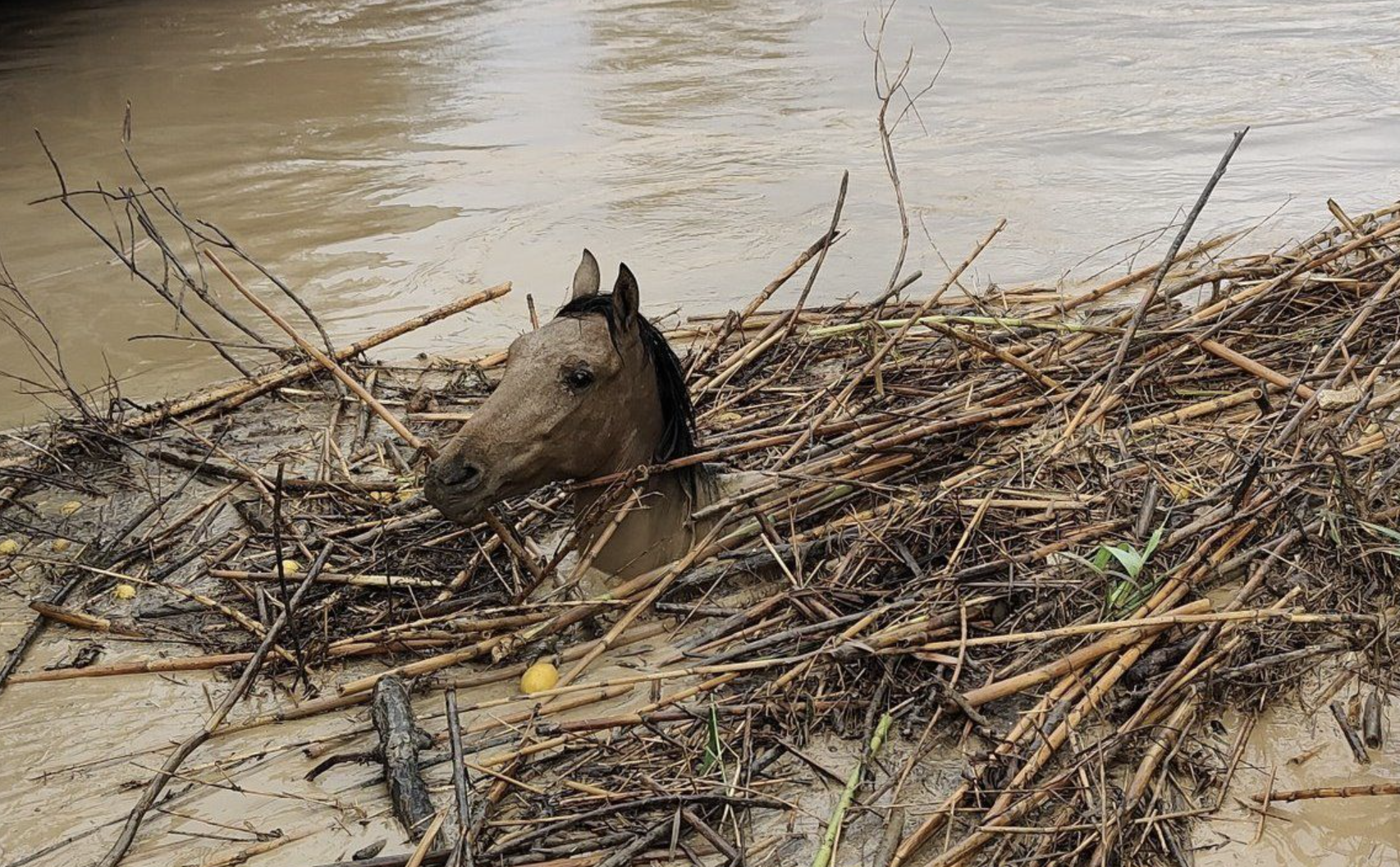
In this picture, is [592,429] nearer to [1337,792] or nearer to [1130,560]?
[1130,560]

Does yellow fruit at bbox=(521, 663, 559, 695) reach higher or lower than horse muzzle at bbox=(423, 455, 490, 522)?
lower

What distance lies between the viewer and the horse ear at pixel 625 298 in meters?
3.15

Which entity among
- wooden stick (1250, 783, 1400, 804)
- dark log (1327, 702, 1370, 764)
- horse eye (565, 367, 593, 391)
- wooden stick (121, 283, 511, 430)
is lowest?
wooden stick (1250, 783, 1400, 804)

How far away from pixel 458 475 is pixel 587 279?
75 cm

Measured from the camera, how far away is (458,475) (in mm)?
3020

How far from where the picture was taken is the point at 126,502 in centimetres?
456

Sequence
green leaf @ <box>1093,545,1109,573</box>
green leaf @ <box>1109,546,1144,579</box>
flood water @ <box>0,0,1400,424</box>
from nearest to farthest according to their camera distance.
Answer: green leaf @ <box>1109,546,1144,579</box>
green leaf @ <box>1093,545,1109,573</box>
flood water @ <box>0,0,1400,424</box>

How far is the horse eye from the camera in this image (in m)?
3.16

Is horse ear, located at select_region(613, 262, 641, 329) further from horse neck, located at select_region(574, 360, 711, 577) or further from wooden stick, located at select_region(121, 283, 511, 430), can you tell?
wooden stick, located at select_region(121, 283, 511, 430)

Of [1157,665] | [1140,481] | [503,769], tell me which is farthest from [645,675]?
[1140,481]

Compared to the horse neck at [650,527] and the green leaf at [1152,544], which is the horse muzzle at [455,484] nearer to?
the horse neck at [650,527]

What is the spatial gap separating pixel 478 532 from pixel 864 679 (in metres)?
1.36

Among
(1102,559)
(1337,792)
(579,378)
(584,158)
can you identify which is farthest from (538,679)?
(584,158)

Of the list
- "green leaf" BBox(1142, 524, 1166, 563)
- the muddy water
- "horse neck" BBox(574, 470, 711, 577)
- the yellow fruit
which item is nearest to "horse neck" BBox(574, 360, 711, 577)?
"horse neck" BBox(574, 470, 711, 577)
